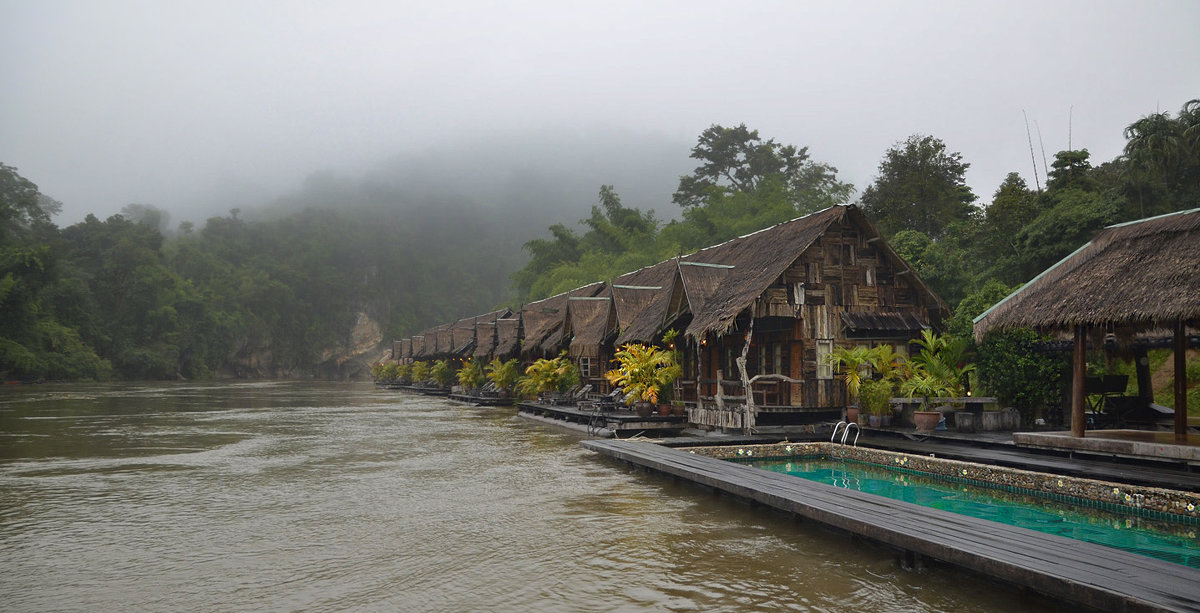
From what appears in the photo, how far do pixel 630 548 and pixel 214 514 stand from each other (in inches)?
193

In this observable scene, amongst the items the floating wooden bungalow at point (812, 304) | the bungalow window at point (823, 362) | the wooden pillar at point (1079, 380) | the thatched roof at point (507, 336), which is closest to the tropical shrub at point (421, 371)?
the thatched roof at point (507, 336)

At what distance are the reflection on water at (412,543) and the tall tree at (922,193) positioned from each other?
2813 cm

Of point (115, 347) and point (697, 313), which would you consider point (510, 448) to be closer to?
point (697, 313)

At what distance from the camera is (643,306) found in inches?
872

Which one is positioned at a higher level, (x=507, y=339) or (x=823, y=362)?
(x=507, y=339)

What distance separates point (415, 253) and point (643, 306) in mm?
101217

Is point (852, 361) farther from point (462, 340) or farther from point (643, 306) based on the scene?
point (462, 340)

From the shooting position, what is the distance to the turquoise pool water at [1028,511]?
6.82 meters

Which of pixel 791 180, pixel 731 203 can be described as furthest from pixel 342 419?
pixel 791 180

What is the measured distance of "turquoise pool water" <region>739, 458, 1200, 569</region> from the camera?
22.4ft

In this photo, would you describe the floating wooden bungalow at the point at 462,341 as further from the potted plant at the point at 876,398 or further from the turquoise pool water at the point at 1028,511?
the turquoise pool water at the point at 1028,511

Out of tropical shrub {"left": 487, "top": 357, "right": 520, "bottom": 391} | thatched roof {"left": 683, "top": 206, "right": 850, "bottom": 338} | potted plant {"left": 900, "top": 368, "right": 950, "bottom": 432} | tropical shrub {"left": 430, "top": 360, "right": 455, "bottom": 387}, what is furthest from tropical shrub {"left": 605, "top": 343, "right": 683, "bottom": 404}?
tropical shrub {"left": 430, "top": 360, "right": 455, "bottom": 387}

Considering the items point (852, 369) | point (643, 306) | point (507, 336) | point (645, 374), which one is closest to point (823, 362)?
point (852, 369)

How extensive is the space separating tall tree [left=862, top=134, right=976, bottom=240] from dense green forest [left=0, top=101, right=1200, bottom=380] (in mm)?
100
